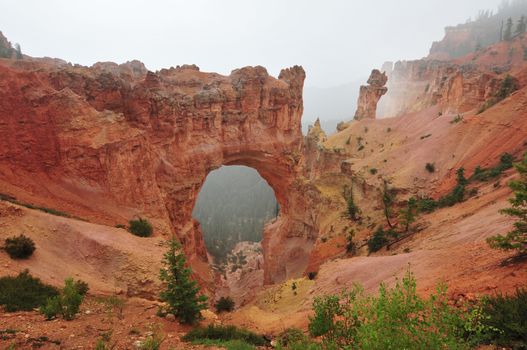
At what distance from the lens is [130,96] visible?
2512 cm

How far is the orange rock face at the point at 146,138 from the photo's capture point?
18.2 metres

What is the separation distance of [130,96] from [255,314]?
64.1ft

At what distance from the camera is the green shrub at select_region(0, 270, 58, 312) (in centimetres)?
872

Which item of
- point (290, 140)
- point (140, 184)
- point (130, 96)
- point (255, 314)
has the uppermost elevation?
point (130, 96)

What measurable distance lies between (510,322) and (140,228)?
1758 centimetres

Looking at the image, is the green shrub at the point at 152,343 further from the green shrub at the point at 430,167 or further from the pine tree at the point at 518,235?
the green shrub at the point at 430,167

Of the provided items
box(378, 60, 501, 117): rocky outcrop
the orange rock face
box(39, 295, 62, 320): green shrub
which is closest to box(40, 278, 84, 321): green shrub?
box(39, 295, 62, 320): green shrub

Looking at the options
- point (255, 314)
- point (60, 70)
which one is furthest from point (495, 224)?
point (60, 70)

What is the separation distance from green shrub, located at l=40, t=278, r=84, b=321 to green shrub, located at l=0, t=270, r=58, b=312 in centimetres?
47

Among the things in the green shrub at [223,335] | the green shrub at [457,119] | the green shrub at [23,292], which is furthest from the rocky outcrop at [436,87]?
the green shrub at [23,292]

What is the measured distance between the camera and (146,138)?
23.7 meters

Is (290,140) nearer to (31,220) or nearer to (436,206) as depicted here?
(436,206)

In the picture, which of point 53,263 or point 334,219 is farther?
point 334,219

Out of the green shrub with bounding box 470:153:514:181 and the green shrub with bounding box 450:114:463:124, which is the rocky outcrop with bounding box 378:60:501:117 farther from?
the green shrub with bounding box 470:153:514:181
